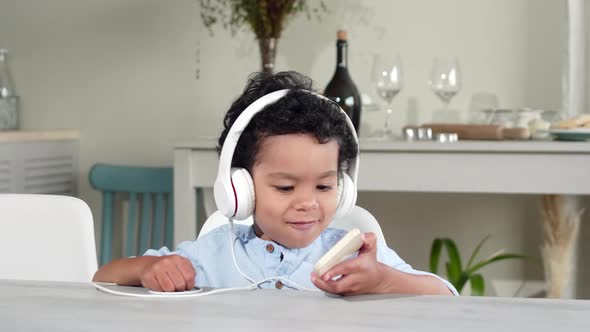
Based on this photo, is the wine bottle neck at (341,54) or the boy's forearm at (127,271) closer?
the boy's forearm at (127,271)

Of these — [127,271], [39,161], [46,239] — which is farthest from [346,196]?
[39,161]

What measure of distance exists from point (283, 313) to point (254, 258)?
46 cm

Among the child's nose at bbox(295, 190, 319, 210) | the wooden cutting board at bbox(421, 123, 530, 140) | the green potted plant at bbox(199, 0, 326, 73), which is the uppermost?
the green potted plant at bbox(199, 0, 326, 73)

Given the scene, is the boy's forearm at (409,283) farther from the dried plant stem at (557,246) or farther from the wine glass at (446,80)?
the wine glass at (446,80)

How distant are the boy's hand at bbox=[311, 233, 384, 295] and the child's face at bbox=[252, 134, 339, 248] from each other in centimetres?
16

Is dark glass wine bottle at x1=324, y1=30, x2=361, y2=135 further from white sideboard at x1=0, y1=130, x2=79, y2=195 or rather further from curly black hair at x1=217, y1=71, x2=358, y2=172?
curly black hair at x1=217, y1=71, x2=358, y2=172

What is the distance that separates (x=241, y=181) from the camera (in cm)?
112

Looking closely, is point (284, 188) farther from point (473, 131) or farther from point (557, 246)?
point (557, 246)

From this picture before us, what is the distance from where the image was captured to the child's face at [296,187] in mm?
1140

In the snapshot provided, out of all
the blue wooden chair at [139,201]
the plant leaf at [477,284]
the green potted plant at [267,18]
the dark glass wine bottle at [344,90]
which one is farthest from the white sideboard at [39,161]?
the plant leaf at [477,284]

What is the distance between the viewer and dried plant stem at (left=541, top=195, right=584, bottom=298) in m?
2.60

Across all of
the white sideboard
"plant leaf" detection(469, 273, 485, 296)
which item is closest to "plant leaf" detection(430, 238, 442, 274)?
"plant leaf" detection(469, 273, 485, 296)

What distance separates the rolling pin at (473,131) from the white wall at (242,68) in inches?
12.5

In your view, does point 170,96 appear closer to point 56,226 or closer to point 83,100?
point 83,100
